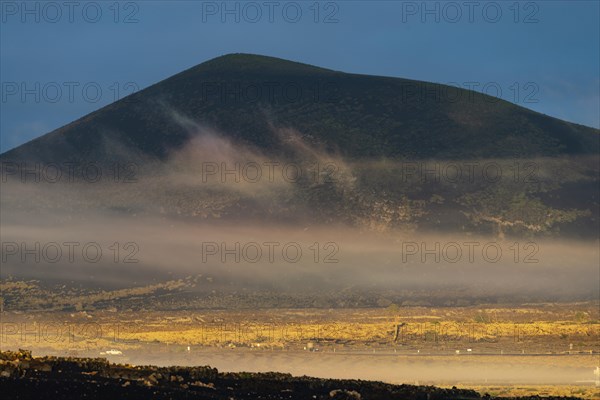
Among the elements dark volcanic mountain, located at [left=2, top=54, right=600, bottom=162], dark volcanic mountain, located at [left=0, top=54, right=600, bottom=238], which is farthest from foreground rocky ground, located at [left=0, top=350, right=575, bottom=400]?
dark volcanic mountain, located at [left=2, top=54, right=600, bottom=162]

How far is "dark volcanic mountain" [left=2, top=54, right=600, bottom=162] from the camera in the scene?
178 meters

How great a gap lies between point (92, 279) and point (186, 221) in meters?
24.4

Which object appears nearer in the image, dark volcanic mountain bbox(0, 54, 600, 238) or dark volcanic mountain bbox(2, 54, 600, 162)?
dark volcanic mountain bbox(0, 54, 600, 238)

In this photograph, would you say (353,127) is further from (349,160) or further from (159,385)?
(159,385)

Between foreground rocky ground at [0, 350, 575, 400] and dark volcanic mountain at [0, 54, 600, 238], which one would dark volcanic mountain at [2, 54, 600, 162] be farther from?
foreground rocky ground at [0, 350, 575, 400]

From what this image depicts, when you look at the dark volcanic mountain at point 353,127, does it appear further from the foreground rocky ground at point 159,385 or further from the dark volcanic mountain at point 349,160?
the foreground rocky ground at point 159,385

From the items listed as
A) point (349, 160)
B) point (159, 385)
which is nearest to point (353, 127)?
point (349, 160)

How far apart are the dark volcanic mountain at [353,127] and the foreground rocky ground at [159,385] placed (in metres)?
136

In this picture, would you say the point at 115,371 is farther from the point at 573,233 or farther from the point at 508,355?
the point at 573,233

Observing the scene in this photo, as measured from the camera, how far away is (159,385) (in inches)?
1346

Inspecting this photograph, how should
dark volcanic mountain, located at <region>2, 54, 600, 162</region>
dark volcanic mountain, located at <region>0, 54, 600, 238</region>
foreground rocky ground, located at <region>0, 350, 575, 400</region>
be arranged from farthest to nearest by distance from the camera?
dark volcanic mountain, located at <region>2, 54, 600, 162</region>
dark volcanic mountain, located at <region>0, 54, 600, 238</region>
foreground rocky ground, located at <region>0, 350, 575, 400</region>

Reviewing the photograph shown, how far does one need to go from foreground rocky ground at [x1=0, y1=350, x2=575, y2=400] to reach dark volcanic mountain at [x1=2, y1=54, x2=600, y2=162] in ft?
447

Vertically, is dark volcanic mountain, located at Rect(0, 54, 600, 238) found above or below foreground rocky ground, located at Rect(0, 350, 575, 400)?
above

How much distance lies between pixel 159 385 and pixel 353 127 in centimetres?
15166
